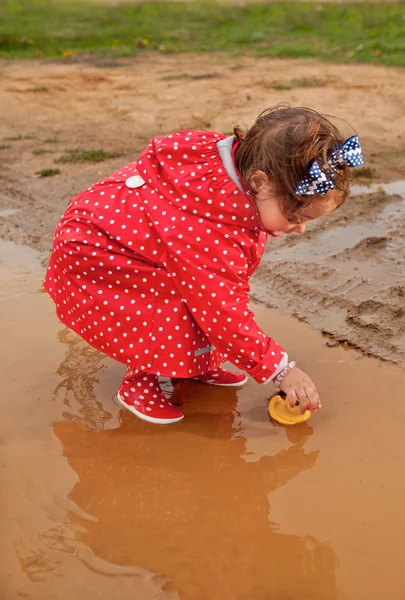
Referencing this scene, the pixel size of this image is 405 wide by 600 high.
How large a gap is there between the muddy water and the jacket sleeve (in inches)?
13.9

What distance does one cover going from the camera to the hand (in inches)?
90.5

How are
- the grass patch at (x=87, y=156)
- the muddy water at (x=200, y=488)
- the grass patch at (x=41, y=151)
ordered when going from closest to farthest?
the muddy water at (x=200, y=488)
the grass patch at (x=87, y=156)
the grass patch at (x=41, y=151)

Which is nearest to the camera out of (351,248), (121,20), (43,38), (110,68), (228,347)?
(228,347)

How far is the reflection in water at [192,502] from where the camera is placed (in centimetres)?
191

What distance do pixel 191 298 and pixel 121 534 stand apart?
0.75m

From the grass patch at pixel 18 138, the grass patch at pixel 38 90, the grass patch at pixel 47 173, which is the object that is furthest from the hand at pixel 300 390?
the grass patch at pixel 38 90

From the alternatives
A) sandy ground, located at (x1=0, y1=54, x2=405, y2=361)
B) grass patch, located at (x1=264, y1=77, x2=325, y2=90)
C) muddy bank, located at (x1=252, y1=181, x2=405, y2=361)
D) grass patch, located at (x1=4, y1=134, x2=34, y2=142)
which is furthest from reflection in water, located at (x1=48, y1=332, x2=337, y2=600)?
grass patch, located at (x1=264, y1=77, x2=325, y2=90)

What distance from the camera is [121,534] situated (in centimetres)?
205

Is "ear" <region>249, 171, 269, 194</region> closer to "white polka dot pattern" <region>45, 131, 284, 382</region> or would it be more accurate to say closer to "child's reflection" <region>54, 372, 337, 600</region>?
"white polka dot pattern" <region>45, 131, 284, 382</region>

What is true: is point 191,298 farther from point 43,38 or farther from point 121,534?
point 43,38

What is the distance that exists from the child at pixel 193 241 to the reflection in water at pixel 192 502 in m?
0.16

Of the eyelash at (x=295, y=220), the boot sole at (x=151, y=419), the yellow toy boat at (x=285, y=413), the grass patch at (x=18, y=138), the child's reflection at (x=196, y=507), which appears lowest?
the child's reflection at (x=196, y=507)

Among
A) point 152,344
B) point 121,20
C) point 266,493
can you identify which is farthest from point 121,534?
point 121,20

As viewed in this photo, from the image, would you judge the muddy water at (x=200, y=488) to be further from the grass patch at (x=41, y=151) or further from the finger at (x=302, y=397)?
the grass patch at (x=41, y=151)
